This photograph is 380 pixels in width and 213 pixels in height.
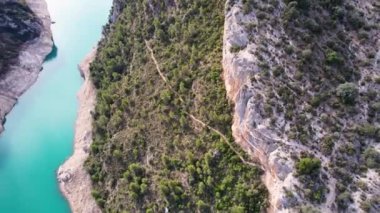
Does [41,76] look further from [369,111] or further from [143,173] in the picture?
[369,111]

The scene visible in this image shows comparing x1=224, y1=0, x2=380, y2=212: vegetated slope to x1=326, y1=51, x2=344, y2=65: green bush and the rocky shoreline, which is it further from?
the rocky shoreline

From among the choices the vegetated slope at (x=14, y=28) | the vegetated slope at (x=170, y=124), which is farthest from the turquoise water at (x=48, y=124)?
the vegetated slope at (x=170, y=124)

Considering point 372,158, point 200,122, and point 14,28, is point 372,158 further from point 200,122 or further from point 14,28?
point 14,28

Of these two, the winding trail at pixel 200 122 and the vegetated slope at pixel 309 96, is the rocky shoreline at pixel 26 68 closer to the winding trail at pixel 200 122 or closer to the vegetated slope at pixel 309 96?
the winding trail at pixel 200 122

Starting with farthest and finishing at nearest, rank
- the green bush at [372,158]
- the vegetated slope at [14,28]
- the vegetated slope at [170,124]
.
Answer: the vegetated slope at [14,28] → the vegetated slope at [170,124] → the green bush at [372,158]

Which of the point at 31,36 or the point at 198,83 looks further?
the point at 31,36

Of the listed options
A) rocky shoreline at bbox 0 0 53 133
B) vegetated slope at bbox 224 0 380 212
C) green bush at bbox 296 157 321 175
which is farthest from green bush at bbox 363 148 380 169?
rocky shoreline at bbox 0 0 53 133

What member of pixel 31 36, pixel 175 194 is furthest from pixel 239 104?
pixel 31 36

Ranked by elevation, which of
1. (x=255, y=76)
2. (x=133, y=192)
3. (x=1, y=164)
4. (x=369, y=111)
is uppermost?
(x=255, y=76)
